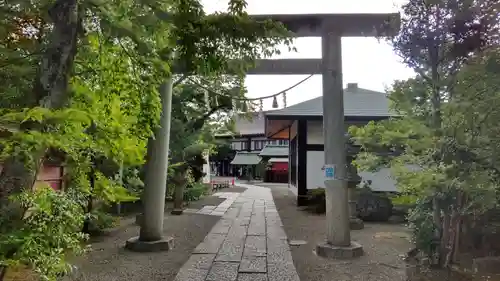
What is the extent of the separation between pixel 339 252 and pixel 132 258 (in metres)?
3.32

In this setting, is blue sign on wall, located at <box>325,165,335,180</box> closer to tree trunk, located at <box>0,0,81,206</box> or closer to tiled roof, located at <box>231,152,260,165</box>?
tree trunk, located at <box>0,0,81,206</box>

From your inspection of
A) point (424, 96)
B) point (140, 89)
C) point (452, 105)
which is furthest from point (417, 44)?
point (140, 89)

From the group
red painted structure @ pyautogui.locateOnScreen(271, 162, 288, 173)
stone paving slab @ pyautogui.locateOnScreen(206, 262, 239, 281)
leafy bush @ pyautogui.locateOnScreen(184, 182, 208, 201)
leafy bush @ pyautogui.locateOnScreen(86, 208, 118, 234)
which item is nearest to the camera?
stone paving slab @ pyautogui.locateOnScreen(206, 262, 239, 281)

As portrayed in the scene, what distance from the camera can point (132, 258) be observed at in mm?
6227

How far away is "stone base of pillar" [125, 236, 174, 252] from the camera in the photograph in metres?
6.73

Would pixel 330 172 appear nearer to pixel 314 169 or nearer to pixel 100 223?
pixel 100 223

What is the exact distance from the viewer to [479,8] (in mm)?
4363

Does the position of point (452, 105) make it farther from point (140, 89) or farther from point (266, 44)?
point (140, 89)

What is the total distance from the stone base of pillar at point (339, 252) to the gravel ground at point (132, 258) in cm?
223

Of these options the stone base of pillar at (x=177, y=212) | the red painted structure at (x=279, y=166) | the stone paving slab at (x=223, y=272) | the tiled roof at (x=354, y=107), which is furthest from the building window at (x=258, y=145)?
the stone paving slab at (x=223, y=272)

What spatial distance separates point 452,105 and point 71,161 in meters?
3.74

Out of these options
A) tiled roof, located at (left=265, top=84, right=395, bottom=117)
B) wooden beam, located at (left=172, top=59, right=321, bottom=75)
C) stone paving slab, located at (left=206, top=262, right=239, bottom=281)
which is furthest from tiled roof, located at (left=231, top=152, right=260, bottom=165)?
stone paving slab, located at (left=206, top=262, right=239, bottom=281)

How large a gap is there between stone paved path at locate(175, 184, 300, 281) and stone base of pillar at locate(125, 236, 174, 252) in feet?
1.89

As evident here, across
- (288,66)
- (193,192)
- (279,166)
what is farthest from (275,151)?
(288,66)
